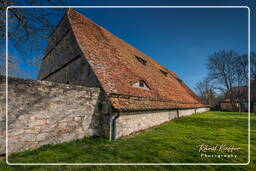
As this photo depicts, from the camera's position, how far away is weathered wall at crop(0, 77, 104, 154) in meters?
3.38

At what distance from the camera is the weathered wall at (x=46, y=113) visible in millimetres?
3377

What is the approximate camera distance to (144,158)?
136 inches

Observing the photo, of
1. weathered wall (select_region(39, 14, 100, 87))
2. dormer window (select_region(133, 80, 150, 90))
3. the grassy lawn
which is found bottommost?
the grassy lawn

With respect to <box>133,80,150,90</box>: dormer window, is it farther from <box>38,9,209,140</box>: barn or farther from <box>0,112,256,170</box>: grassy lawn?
<box>0,112,256,170</box>: grassy lawn

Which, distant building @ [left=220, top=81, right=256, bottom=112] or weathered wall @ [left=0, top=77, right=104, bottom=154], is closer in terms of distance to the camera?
weathered wall @ [left=0, top=77, right=104, bottom=154]

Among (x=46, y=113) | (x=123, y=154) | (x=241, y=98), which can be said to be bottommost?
(x=123, y=154)

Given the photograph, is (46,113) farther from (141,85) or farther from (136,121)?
(141,85)

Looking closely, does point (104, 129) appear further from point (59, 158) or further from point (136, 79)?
point (136, 79)

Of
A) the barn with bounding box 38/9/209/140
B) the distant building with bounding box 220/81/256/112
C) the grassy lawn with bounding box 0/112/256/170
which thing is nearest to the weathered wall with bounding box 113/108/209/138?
the barn with bounding box 38/9/209/140

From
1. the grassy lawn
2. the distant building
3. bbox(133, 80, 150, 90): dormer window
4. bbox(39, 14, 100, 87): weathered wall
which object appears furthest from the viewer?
the distant building

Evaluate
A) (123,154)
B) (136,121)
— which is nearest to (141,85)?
(136,121)

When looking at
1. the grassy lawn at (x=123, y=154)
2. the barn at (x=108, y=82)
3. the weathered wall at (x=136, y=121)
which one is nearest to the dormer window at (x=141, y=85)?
the barn at (x=108, y=82)

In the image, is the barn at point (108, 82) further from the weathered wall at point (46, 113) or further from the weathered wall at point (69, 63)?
the weathered wall at point (46, 113)

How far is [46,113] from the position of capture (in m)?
3.94
